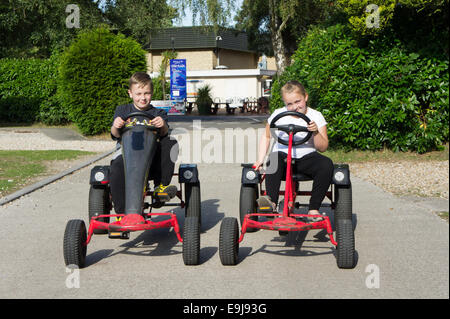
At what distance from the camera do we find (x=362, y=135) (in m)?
11.9

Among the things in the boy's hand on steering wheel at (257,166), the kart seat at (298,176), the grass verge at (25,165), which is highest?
the boy's hand on steering wheel at (257,166)

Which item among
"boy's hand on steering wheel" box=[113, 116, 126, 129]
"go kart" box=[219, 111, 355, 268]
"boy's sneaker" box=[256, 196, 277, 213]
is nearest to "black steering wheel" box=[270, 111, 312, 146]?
"go kart" box=[219, 111, 355, 268]

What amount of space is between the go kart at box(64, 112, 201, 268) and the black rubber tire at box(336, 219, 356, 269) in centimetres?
113

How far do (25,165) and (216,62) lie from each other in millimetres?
46580

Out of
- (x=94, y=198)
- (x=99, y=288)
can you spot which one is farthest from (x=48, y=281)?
(x=94, y=198)

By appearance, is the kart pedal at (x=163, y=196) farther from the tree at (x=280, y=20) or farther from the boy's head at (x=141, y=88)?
the tree at (x=280, y=20)

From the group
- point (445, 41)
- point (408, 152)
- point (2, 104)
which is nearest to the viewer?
point (445, 41)

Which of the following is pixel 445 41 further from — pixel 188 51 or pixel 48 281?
pixel 188 51

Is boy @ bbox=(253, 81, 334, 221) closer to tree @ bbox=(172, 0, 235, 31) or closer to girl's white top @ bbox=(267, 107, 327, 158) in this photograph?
girl's white top @ bbox=(267, 107, 327, 158)

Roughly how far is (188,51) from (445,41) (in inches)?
1888

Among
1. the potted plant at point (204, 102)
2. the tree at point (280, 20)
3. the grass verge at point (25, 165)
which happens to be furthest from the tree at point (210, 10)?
the potted plant at point (204, 102)

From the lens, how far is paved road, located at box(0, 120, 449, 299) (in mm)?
4305

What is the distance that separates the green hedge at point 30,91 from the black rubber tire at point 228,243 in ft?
63.2

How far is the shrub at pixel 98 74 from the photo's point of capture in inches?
674
